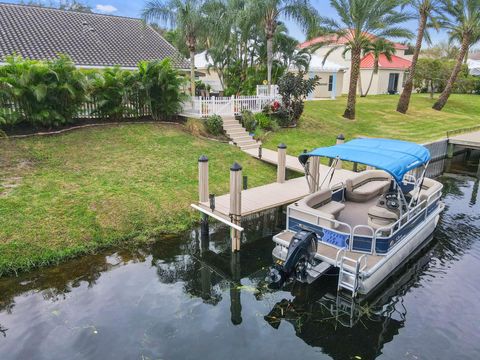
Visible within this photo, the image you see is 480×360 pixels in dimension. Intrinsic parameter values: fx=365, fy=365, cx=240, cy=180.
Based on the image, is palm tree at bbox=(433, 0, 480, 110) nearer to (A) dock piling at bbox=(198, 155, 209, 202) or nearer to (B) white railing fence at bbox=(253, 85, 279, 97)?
(B) white railing fence at bbox=(253, 85, 279, 97)

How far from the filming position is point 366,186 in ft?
38.1

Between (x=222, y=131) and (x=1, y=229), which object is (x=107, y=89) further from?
(x=1, y=229)

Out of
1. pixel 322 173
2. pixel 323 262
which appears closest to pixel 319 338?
pixel 323 262

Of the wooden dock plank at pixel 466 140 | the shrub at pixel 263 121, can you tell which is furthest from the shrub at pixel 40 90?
the wooden dock plank at pixel 466 140

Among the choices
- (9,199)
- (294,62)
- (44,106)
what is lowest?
(9,199)

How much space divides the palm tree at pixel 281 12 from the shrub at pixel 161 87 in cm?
603

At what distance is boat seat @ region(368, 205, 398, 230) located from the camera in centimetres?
842

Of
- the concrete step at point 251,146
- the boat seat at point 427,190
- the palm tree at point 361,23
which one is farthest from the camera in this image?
the palm tree at point 361,23

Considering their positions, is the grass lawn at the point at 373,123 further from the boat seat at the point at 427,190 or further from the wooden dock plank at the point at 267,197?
the boat seat at the point at 427,190

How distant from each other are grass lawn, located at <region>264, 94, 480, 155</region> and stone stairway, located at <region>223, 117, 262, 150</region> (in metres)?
0.91

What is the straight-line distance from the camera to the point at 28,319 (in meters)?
7.09

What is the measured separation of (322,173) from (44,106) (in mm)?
11404

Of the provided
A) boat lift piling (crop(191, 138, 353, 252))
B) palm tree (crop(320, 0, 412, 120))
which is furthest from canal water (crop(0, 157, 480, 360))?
palm tree (crop(320, 0, 412, 120))

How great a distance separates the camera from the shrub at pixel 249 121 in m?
18.8
